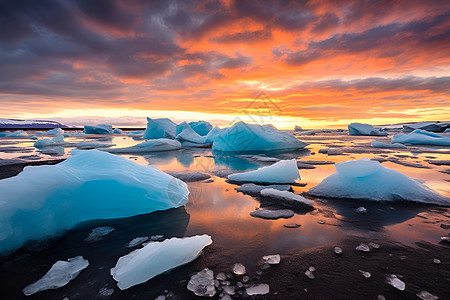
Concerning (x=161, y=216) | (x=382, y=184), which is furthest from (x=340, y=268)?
(x=382, y=184)

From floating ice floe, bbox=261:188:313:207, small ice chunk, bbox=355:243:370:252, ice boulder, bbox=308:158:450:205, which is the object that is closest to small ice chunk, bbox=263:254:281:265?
small ice chunk, bbox=355:243:370:252

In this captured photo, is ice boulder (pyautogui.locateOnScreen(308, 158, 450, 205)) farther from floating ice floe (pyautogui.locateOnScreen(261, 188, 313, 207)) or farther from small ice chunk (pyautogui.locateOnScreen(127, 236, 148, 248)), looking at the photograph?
small ice chunk (pyautogui.locateOnScreen(127, 236, 148, 248))

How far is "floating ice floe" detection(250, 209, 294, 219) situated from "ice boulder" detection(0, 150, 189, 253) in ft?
3.02

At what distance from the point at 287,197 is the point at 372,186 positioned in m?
1.30

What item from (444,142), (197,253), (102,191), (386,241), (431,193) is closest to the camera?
(197,253)

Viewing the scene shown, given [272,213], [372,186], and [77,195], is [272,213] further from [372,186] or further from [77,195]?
[77,195]

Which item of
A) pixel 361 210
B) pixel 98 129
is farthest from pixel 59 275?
pixel 98 129

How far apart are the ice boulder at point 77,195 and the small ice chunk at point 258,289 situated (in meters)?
1.61

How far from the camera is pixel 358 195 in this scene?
10.4ft

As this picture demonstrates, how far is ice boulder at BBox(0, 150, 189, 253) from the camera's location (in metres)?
1.92

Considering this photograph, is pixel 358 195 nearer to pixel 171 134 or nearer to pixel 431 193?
pixel 431 193

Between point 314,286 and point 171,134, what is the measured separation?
16.9 metres

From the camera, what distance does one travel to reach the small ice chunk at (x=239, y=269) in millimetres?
1552

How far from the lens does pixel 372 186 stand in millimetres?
3186
